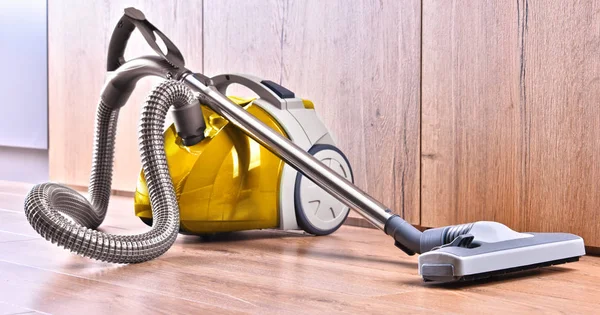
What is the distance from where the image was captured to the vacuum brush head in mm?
1025

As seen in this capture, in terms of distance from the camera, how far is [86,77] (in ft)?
8.05

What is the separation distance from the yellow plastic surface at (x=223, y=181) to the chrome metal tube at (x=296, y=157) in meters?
0.06

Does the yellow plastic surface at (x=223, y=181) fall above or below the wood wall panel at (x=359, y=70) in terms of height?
below

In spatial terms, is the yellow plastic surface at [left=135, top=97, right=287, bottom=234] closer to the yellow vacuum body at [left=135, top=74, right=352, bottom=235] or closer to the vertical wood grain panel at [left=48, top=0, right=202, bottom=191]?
the yellow vacuum body at [left=135, top=74, right=352, bottom=235]

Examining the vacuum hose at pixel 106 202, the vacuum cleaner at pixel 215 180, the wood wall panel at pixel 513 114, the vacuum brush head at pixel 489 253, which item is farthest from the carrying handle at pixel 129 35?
the vacuum brush head at pixel 489 253

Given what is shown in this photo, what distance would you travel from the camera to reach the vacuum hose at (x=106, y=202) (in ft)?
3.80

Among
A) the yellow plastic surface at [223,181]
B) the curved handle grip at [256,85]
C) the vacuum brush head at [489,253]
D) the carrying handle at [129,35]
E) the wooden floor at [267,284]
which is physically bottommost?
the wooden floor at [267,284]

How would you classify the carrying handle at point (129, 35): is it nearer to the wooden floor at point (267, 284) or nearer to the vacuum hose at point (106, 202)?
the vacuum hose at point (106, 202)

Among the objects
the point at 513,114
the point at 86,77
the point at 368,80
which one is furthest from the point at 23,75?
the point at 513,114

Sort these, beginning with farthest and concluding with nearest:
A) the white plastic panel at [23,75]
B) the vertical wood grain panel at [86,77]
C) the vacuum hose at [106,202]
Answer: the white plastic panel at [23,75] < the vertical wood grain panel at [86,77] < the vacuum hose at [106,202]

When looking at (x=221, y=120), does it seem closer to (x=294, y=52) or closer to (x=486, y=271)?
(x=294, y=52)

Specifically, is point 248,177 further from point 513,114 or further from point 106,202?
point 513,114

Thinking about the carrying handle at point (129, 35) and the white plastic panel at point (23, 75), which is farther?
the white plastic panel at point (23, 75)

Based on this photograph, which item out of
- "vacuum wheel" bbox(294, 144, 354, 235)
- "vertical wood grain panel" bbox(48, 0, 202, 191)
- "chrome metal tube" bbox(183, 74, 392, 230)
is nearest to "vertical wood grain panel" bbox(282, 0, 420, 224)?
"vacuum wheel" bbox(294, 144, 354, 235)
